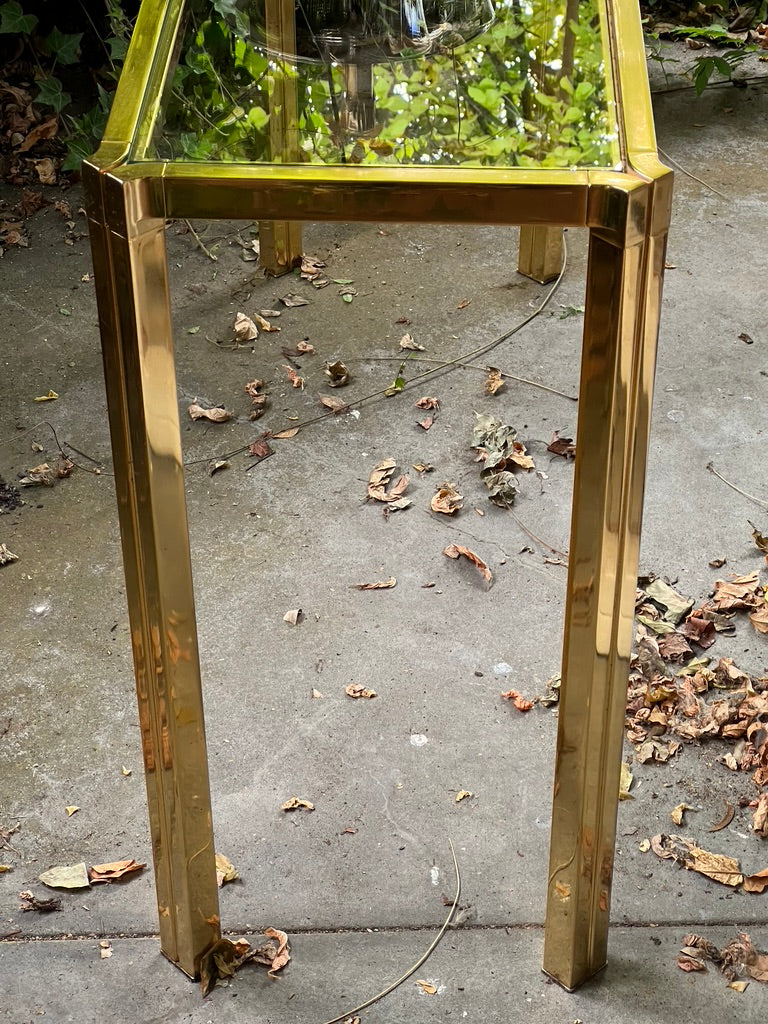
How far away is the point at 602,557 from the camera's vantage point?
143 centimetres

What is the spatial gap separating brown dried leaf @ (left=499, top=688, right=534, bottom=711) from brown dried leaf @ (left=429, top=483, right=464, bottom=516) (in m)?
0.56

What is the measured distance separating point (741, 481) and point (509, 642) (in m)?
0.78

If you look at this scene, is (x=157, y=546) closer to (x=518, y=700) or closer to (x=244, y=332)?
(x=518, y=700)

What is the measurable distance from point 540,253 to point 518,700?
1.66 m

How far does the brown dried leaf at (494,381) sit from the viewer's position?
123 inches

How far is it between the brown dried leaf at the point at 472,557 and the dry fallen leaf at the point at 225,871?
852 millimetres

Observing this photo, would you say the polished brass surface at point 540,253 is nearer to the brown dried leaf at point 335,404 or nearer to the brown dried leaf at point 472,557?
the brown dried leaf at point 335,404

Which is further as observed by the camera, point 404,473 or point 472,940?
point 404,473

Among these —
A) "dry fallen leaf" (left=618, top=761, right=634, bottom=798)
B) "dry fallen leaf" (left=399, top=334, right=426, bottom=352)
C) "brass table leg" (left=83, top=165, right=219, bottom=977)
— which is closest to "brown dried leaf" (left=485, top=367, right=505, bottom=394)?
"dry fallen leaf" (left=399, top=334, right=426, bottom=352)

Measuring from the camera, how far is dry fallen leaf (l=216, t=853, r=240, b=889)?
1.95m

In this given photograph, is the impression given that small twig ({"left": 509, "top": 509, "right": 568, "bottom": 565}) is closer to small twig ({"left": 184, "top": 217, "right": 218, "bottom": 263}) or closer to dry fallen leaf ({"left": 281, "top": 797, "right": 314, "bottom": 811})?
dry fallen leaf ({"left": 281, "top": 797, "right": 314, "bottom": 811})

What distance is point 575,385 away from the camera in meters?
3.16

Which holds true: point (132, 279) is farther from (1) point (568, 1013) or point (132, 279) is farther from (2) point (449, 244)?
(2) point (449, 244)

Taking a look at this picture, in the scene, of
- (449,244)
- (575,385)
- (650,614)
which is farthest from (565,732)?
(449,244)
